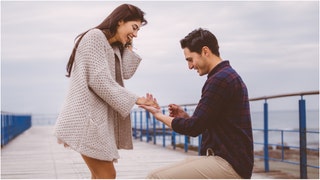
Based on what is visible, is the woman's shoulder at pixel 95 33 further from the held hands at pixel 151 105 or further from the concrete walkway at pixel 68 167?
the concrete walkway at pixel 68 167

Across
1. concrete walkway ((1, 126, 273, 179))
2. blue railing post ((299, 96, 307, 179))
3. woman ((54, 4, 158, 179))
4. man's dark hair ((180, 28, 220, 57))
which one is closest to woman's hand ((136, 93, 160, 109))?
woman ((54, 4, 158, 179))

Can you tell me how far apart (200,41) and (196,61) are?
3.3 inches

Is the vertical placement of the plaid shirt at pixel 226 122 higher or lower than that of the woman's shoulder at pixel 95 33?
lower

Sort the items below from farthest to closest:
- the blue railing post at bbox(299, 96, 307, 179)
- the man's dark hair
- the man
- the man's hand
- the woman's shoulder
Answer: the blue railing post at bbox(299, 96, 307, 179)
the man's hand
the woman's shoulder
the man's dark hair
the man

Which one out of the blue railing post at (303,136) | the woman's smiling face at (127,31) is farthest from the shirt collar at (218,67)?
the blue railing post at (303,136)

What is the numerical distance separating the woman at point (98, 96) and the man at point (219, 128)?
29 cm

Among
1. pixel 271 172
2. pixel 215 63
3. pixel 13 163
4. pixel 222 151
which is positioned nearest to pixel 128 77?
pixel 215 63

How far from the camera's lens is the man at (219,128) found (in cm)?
201

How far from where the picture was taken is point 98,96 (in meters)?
2.25

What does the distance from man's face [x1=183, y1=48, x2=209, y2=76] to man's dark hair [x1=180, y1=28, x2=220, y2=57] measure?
0.7 inches

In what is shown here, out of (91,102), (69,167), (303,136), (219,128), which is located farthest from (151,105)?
(69,167)

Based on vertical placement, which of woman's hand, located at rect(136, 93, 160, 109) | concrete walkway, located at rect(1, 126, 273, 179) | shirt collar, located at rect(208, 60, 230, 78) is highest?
shirt collar, located at rect(208, 60, 230, 78)

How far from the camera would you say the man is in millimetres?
2014

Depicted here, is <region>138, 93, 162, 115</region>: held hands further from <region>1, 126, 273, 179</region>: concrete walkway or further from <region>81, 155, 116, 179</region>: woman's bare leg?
<region>1, 126, 273, 179</region>: concrete walkway
